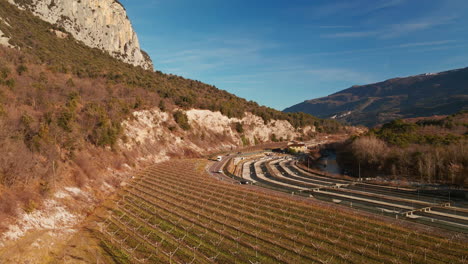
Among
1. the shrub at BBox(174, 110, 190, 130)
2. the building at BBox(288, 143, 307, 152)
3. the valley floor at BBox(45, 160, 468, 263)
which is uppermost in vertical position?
the shrub at BBox(174, 110, 190, 130)

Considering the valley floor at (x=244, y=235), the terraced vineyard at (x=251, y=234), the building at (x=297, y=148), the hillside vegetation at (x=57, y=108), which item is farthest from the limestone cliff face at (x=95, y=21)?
the terraced vineyard at (x=251, y=234)

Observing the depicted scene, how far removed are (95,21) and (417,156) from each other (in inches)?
4714

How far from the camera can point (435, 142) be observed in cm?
5122

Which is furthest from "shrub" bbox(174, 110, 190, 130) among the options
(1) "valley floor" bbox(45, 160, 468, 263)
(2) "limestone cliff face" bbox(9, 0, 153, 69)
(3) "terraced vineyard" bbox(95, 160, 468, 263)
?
(2) "limestone cliff face" bbox(9, 0, 153, 69)

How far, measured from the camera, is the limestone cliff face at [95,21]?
97775 millimetres

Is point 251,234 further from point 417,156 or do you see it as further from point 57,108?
point 57,108

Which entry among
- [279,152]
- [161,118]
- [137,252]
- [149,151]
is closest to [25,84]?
[149,151]

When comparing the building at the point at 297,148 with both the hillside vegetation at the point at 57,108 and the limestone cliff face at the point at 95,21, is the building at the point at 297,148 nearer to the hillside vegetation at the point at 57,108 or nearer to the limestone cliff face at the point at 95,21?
the hillside vegetation at the point at 57,108

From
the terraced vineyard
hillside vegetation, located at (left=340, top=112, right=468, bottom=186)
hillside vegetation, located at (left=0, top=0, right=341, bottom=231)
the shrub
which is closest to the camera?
the terraced vineyard

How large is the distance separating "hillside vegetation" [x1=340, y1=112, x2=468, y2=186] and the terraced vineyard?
28541 mm

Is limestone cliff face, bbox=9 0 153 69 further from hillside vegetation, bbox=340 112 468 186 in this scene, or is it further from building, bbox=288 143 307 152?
hillside vegetation, bbox=340 112 468 186

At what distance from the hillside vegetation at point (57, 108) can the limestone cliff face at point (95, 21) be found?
241 inches

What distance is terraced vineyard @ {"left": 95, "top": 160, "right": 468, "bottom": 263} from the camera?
19.3m

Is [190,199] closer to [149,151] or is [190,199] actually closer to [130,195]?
[130,195]
